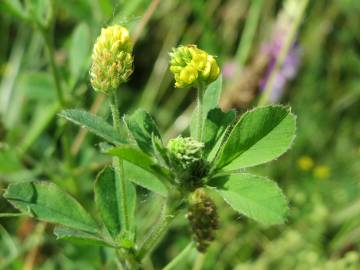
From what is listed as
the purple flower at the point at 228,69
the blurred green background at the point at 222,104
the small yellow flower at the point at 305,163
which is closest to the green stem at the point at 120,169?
the blurred green background at the point at 222,104

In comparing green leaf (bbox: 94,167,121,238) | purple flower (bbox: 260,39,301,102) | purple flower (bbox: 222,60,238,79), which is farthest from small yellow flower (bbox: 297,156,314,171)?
green leaf (bbox: 94,167,121,238)

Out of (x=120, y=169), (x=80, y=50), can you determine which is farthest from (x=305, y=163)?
(x=120, y=169)

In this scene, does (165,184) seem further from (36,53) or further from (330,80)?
(330,80)

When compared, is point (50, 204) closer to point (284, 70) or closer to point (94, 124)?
Result: point (94, 124)

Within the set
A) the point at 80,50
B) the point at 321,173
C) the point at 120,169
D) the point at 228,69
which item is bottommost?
the point at 321,173

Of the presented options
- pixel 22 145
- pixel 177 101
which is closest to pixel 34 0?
pixel 22 145

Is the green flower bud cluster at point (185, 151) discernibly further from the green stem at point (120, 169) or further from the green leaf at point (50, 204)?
the green leaf at point (50, 204)
